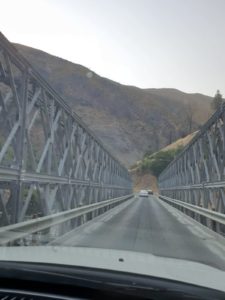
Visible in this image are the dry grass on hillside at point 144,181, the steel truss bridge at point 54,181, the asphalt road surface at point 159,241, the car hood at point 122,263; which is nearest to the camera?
the car hood at point 122,263

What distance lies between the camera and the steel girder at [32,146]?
1231 cm

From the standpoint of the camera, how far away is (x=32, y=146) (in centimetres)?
1386

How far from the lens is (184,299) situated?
3033 millimetres

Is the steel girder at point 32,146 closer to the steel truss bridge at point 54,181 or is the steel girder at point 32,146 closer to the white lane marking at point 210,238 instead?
the steel truss bridge at point 54,181

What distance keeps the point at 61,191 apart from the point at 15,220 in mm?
5058

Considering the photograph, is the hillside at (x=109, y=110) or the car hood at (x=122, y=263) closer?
the car hood at (x=122, y=263)

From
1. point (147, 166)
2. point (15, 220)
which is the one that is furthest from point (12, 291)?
point (147, 166)

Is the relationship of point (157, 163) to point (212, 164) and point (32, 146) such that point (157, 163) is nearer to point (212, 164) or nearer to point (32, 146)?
point (212, 164)

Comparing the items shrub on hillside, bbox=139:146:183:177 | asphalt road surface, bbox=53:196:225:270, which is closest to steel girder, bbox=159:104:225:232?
asphalt road surface, bbox=53:196:225:270

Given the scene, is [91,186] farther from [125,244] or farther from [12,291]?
[12,291]

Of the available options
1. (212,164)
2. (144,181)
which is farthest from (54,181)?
(144,181)

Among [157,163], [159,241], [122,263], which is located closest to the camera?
[122,263]

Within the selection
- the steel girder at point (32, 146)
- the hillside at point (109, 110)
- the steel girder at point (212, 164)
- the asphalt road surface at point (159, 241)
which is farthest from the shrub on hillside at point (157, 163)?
the asphalt road surface at point (159, 241)

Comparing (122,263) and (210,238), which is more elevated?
(210,238)
